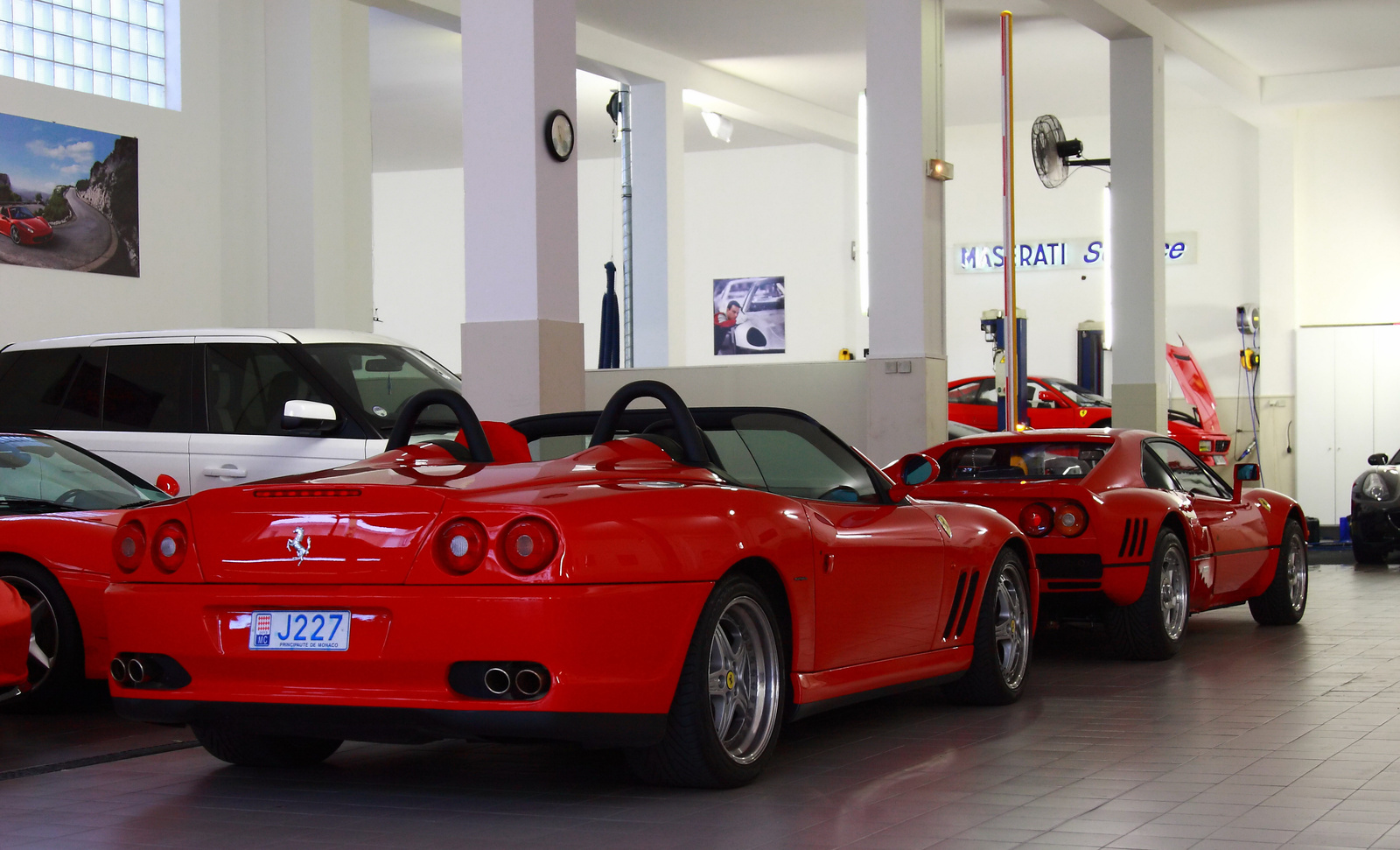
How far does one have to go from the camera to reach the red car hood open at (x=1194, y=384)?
2150 centimetres

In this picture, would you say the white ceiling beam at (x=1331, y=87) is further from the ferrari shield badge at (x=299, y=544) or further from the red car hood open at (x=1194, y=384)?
the ferrari shield badge at (x=299, y=544)

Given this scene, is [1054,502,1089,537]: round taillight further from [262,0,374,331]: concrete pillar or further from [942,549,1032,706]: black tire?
[262,0,374,331]: concrete pillar

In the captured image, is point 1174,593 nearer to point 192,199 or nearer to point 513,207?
point 513,207

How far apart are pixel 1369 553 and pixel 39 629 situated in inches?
477

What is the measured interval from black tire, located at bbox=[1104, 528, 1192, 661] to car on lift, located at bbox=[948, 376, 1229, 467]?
11.7m

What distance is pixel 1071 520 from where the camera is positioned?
7.02 meters

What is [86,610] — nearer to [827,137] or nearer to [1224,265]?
[827,137]

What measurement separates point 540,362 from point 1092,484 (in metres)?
3.20

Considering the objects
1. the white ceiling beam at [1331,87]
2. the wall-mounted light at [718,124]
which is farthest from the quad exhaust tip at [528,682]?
the white ceiling beam at [1331,87]

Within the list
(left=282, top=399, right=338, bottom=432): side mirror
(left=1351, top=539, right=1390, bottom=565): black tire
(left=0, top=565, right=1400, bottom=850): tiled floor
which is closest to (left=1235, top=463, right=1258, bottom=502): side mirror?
(left=0, top=565, right=1400, bottom=850): tiled floor

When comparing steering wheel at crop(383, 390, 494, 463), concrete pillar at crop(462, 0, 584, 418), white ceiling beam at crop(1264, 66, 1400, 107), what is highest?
white ceiling beam at crop(1264, 66, 1400, 107)

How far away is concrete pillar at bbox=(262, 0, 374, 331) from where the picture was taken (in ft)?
46.1

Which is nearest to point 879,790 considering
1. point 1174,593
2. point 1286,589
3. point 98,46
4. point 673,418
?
point 673,418

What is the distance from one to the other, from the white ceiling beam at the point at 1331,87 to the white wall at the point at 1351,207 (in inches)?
54.6
